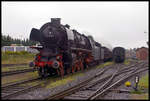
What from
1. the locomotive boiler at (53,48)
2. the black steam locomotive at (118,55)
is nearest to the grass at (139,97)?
the locomotive boiler at (53,48)

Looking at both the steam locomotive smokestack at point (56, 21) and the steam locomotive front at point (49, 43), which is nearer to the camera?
the steam locomotive front at point (49, 43)

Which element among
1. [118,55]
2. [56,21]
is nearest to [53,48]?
[56,21]

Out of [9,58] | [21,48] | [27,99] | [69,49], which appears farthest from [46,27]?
[21,48]

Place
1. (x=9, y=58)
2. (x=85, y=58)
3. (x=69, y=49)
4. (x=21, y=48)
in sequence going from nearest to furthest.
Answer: (x=69, y=49)
(x=85, y=58)
(x=9, y=58)
(x=21, y=48)

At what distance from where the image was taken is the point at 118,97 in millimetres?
9414

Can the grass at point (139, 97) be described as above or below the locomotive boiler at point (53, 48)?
below

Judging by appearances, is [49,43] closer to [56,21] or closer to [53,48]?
[53,48]

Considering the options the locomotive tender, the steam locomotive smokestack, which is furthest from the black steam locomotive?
the steam locomotive smokestack

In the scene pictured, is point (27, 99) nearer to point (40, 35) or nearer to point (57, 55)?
point (57, 55)

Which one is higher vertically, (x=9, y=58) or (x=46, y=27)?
(x=46, y=27)

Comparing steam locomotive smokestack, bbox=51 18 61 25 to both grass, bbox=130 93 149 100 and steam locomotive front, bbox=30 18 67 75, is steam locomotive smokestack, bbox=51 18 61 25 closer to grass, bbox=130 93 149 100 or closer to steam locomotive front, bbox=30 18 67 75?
steam locomotive front, bbox=30 18 67 75

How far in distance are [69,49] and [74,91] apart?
20.5ft

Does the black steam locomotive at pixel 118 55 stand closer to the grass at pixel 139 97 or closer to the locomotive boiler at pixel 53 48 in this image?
the locomotive boiler at pixel 53 48

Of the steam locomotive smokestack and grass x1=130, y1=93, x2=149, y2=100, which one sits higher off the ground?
the steam locomotive smokestack
